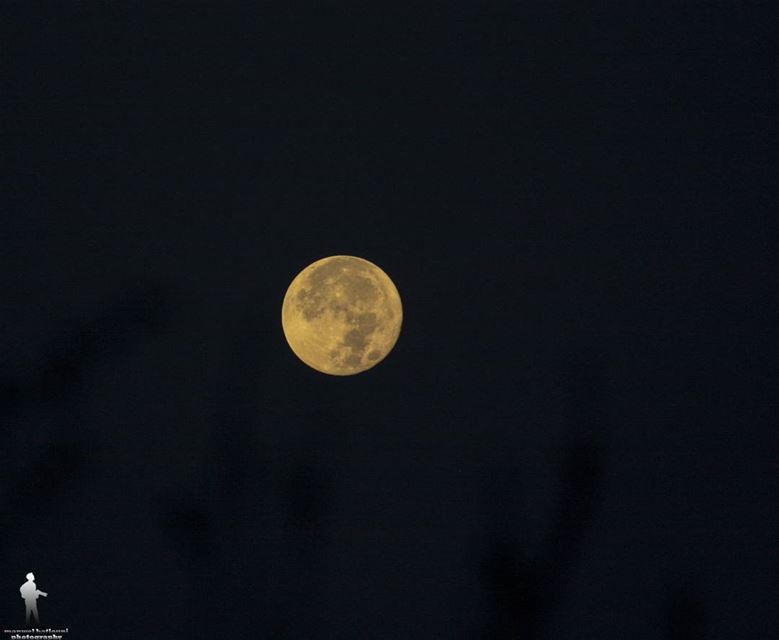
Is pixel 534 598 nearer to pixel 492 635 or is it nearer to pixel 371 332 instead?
pixel 492 635

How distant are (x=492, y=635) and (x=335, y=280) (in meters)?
3.04

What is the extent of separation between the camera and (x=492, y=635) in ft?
14.8

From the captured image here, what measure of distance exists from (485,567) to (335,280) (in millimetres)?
2514

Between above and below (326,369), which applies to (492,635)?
below

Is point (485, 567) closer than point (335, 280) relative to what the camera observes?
No

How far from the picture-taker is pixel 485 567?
14.6 ft

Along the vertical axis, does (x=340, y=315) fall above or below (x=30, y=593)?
above

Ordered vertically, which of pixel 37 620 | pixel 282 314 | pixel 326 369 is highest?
pixel 282 314

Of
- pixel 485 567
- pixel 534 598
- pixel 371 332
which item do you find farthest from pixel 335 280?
pixel 534 598

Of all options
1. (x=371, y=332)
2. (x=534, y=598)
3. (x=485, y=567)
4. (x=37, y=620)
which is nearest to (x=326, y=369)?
(x=371, y=332)

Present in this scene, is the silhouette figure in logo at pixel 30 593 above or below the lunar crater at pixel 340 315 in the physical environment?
below

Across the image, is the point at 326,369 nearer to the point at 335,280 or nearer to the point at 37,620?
the point at 335,280

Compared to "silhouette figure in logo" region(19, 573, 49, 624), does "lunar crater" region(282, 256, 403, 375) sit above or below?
above

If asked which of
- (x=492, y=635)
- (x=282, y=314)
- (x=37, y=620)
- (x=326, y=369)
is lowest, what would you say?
(x=492, y=635)
